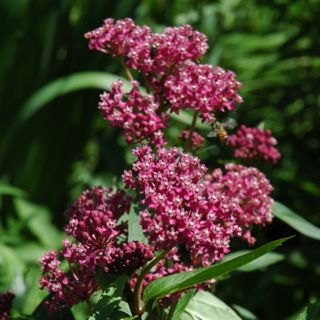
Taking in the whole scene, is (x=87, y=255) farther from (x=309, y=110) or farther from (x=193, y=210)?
(x=309, y=110)

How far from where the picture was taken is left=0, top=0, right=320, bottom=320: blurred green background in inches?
137

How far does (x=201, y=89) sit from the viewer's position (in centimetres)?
179

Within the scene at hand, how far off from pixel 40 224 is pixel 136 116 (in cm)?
273

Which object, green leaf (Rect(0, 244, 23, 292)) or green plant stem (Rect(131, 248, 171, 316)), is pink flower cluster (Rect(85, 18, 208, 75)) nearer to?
green plant stem (Rect(131, 248, 171, 316))

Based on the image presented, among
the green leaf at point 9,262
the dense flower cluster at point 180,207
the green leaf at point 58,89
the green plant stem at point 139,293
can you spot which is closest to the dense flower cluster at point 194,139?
the dense flower cluster at point 180,207

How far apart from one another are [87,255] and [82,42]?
345 cm

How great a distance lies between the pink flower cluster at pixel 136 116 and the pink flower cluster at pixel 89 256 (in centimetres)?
20

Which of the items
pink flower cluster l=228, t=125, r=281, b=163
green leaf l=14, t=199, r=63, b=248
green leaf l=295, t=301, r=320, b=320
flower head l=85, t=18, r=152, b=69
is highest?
flower head l=85, t=18, r=152, b=69

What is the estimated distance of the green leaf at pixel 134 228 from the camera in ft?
5.18

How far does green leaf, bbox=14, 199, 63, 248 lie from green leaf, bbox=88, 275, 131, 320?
2664 millimetres

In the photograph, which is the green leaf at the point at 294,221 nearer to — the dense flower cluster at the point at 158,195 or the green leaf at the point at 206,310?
the dense flower cluster at the point at 158,195

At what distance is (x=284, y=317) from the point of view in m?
3.51

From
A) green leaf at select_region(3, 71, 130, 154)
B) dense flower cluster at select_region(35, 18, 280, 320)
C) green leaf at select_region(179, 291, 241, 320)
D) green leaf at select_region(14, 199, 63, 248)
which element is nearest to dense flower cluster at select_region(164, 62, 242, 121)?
dense flower cluster at select_region(35, 18, 280, 320)

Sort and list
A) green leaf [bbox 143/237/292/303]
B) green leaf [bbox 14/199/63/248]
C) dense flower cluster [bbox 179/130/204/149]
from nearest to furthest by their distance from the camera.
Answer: green leaf [bbox 143/237/292/303]
dense flower cluster [bbox 179/130/204/149]
green leaf [bbox 14/199/63/248]
